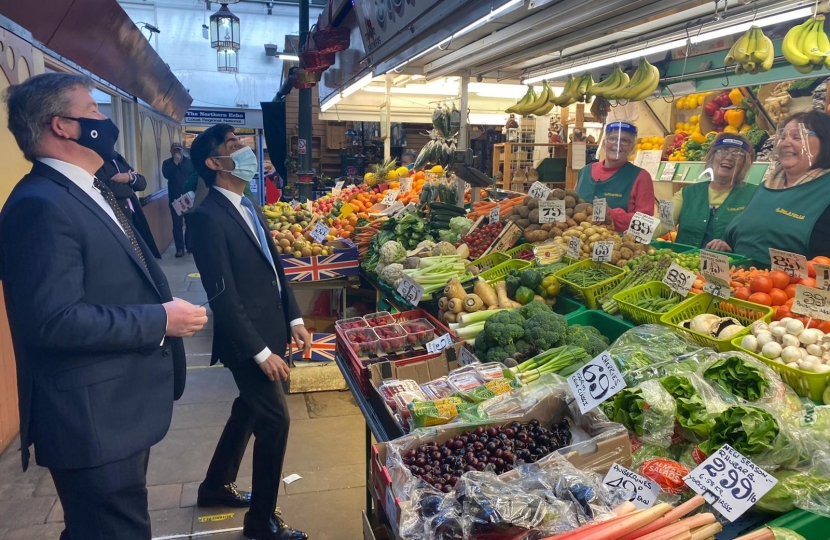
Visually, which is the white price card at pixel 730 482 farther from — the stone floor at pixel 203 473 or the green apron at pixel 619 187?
the green apron at pixel 619 187

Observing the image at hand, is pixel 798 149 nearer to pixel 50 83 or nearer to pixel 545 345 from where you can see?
pixel 545 345

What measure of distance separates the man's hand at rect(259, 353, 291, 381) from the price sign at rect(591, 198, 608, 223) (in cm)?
236

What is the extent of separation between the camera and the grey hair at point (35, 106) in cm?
184

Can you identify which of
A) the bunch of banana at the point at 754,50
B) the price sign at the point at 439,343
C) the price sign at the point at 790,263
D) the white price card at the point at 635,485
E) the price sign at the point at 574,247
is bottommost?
the price sign at the point at 439,343

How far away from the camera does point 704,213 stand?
14.2ft

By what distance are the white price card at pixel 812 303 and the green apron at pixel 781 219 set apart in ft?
4.23

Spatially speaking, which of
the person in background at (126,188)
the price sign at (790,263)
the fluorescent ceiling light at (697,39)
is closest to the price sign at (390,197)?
the fluorescent ceiling light at (697,39)

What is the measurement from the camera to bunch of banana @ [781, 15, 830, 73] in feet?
11.7

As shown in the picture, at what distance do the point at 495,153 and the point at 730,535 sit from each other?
9135 millimetres

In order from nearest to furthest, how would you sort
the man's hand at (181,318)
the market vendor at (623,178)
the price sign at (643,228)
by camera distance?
the man's hand at (181,318), the price sign at (643,228), the market vendor at (623,178)

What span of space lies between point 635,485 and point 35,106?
2.15 meters

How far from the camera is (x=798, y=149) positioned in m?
3.31

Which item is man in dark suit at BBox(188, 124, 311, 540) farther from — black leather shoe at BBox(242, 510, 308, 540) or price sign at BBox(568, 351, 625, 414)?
price sign at BBox(568, 351, 625, 414)

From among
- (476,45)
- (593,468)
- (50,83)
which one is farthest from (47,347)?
(476,45)
